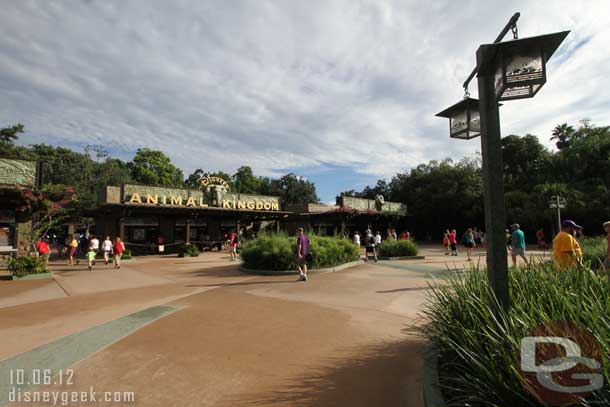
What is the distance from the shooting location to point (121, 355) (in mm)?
4273

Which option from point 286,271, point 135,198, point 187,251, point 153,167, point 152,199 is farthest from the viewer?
point 153,167

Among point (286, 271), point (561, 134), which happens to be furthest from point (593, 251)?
point (561, 134)

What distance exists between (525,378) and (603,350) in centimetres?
52

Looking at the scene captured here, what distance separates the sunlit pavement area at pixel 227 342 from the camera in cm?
341

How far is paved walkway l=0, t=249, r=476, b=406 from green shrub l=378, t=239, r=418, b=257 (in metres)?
8.19

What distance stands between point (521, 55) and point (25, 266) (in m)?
14.7

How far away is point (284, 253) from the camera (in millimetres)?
11773

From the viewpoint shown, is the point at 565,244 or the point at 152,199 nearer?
the point at 565,244

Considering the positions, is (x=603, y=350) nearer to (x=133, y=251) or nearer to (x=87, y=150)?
(x=133, y=251)

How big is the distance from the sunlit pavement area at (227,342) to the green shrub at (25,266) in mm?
2816

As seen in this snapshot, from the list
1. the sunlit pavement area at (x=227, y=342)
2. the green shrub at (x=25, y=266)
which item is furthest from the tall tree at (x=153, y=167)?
the sunlit pavement area at (x=227, y=342)

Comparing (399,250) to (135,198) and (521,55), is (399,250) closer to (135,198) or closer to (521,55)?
(521,55)

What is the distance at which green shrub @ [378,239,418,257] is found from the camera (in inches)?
671

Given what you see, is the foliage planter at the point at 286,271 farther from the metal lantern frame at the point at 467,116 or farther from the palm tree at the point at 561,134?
the palm tree at the point at 561,134
